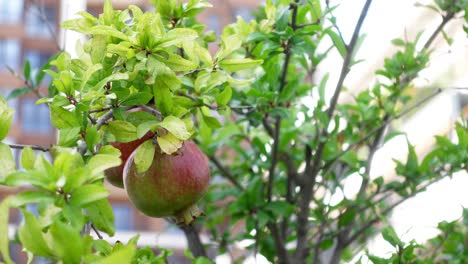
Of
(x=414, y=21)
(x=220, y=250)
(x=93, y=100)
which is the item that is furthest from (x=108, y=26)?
(x=414, y=21)

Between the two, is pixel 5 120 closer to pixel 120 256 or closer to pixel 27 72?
pixel 120 256

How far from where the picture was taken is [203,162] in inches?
28.4

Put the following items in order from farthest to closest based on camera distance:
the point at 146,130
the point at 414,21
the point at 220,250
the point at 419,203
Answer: the point at 414,21, the point at 419,203, the point at 220,250, the point at 146,130

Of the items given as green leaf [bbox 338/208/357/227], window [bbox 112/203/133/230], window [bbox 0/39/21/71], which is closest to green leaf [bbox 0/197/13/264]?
green leaf [bbox 338/208/357/227]

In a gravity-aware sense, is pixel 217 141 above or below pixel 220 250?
above

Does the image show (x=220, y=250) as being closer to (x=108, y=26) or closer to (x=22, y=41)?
(x=108, y=26)

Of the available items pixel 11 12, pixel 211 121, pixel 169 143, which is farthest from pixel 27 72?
pixel 11 12

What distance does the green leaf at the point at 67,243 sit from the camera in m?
0.49

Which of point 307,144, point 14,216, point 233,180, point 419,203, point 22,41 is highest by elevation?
point 307,144

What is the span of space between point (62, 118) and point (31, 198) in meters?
0.15

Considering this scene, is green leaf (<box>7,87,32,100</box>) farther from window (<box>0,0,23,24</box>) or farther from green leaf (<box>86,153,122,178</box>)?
window (<box>0,0,23,24</box>)

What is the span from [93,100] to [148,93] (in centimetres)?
5

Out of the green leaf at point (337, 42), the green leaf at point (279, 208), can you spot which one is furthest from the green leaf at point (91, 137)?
the green leaf at point (279, 208)

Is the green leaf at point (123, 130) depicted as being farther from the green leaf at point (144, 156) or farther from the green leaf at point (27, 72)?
the green leaf at point (27, 72)
